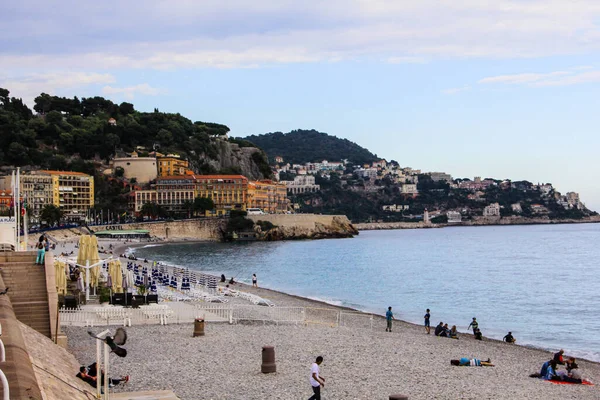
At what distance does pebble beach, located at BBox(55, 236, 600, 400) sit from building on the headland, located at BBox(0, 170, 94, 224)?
9928 centimetres

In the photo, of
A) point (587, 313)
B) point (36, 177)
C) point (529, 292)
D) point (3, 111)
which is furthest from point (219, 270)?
point (3, 111)

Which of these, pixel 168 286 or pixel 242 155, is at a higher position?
pixel 242 155

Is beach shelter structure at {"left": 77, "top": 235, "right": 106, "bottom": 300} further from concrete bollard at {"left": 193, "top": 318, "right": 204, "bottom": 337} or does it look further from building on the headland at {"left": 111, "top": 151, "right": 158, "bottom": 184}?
building on the headland at {"left": 111, "top": 151, "right": 158, "bottom": 184}

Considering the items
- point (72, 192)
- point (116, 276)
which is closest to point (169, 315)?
point (116, 276)

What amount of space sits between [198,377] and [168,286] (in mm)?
18955

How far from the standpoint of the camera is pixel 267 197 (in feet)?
491

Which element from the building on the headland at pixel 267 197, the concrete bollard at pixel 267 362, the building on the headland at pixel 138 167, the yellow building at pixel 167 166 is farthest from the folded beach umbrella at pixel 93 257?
the yellow building at pixel 167 166

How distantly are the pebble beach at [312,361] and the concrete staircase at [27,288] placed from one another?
1254 mm

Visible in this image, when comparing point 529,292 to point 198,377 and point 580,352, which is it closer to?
point 580,352

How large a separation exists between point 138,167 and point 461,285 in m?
96.1

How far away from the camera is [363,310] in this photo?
36812 millimetres

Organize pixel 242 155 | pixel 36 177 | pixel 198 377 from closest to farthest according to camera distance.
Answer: pixel 198 377 < pixel 36 177 < pixel 242 155

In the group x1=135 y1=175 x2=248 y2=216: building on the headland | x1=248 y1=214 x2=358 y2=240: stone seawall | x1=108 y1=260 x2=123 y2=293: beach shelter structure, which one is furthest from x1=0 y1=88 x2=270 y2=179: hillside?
x1=108 y1=260 x2=123 y2=293: beach shelter structure

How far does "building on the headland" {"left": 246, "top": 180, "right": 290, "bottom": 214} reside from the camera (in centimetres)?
14154
